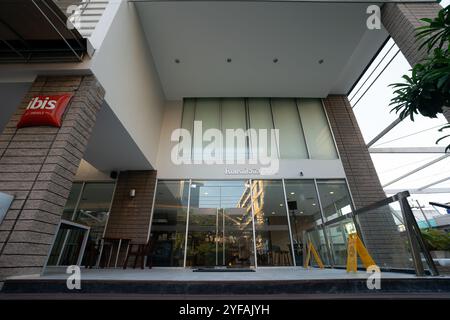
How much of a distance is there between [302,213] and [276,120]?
132 inches

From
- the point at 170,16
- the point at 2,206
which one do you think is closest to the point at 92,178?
the point at 2,206

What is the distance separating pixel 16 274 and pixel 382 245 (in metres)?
4.59

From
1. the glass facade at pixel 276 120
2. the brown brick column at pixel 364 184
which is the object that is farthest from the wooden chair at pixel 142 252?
the brown brick column at pixel 364 184

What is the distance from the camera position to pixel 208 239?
575 cm

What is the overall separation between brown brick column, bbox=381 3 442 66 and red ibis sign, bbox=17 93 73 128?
6035mm

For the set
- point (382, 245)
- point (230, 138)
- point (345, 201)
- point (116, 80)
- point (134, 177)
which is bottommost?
point (382, 245)

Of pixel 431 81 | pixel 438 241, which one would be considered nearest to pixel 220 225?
pixel 438 241

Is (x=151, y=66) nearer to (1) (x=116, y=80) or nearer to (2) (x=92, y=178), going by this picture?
(1) (x=116, y=80)

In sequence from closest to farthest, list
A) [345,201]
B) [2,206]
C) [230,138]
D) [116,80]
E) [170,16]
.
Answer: [2,206], [116,80], [170,16], [345,201], [230,138]

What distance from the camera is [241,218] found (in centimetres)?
594

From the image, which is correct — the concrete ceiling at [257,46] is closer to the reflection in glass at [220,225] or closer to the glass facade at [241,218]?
the glass facade at [241,218]

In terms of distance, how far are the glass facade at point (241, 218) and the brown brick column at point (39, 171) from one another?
11.6 ft

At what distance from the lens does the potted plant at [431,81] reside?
2.19 meters

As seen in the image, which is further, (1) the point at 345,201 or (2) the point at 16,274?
(1) the point at 345,201
